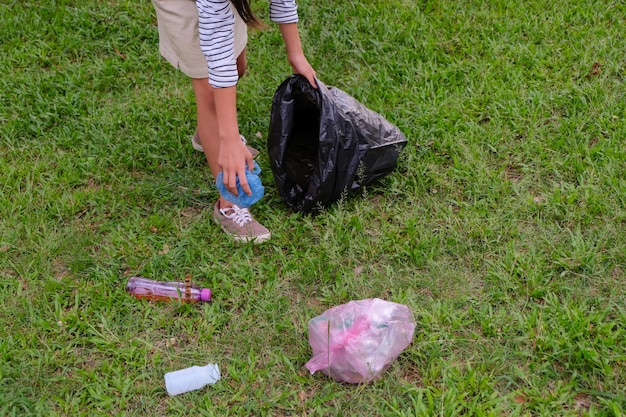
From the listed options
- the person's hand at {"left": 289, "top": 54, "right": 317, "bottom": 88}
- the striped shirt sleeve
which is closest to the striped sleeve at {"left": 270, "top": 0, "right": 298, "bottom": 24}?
the person's hand at {"left": 289, "top": 54, "right": 317, "bottom": 88}

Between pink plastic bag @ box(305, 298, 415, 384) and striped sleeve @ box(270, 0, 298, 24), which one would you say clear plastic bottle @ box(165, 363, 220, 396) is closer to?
pink plastic bag @ box(305, 298, 415, 384)

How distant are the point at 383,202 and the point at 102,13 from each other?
9.18 feet

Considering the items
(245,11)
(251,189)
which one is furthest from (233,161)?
(245,11)

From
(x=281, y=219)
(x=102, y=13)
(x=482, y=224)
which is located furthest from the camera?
(x=102, y=13)

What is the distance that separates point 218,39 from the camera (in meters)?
2.27

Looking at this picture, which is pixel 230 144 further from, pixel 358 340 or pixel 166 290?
pixel 358 340

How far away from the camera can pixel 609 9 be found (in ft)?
13.4

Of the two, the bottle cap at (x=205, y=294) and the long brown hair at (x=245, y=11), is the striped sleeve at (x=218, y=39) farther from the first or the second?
the bottle cap at (x=205, y=294)

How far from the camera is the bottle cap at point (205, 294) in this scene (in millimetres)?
2625

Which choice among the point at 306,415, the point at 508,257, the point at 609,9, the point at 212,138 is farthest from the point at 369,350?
the point at 609,9

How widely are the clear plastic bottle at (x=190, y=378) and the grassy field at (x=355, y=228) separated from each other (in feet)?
0.12

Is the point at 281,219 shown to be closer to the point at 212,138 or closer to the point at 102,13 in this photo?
the point at 212,138

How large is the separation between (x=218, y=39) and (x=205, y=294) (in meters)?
1.03

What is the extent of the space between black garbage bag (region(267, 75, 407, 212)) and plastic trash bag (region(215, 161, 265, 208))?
12.8 inches
